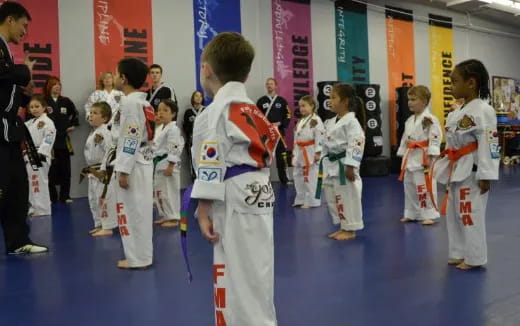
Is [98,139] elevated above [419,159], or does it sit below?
above

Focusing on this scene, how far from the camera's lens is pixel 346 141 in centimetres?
430

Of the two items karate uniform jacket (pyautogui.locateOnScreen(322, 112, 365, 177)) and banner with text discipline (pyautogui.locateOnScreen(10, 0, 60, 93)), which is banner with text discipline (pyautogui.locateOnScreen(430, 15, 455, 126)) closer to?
banner with text discipline (pyautogui.locateOnScreen(10, 0, 60, 93))

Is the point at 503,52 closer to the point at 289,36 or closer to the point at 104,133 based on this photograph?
the point at 289,36

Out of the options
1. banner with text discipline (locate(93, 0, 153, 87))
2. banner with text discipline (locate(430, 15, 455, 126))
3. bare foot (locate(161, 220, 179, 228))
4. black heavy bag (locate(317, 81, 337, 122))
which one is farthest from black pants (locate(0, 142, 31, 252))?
banner with text discipline (locate(430, 15, 455, 126))

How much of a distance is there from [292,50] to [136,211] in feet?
24.0

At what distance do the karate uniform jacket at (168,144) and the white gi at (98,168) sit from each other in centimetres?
56

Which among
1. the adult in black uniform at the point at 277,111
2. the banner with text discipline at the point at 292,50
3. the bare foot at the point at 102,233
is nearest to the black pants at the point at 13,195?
the bare foot at the point at 102,233

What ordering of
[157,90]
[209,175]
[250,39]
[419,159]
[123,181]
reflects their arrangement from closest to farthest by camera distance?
[209,175] → [123,181] → [419,159] → [157,90] → [250,39]

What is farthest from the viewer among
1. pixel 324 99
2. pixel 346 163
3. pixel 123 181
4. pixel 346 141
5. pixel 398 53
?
pixel 398 53

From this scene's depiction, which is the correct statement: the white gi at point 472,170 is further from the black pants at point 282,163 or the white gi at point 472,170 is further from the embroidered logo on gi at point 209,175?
the black pants at point 282,163

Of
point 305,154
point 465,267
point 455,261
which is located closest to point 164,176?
point 305,154

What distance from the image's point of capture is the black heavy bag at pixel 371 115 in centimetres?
1041

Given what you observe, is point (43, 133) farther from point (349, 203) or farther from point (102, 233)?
point (349, 203)

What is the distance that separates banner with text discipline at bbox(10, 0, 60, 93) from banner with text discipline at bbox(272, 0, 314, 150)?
402cm
